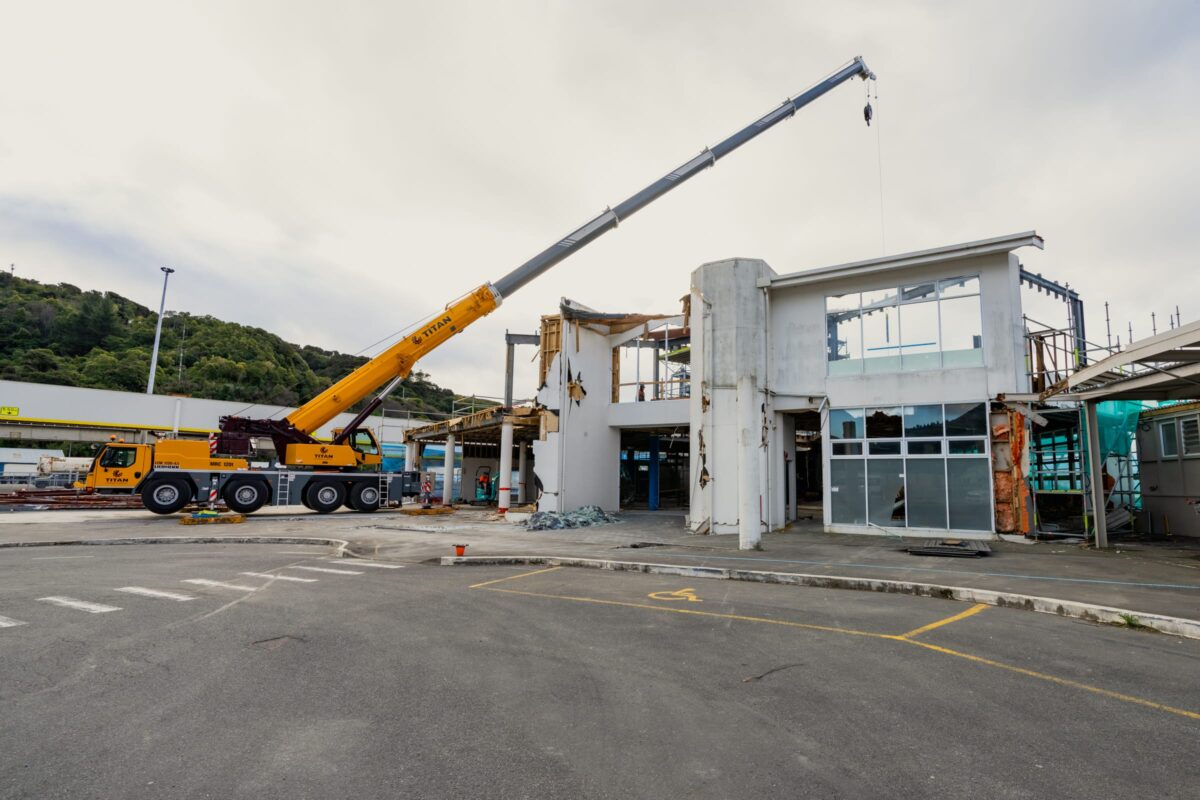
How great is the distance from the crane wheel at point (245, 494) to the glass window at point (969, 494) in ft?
76.1

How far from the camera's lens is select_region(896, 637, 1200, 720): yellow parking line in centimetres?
453

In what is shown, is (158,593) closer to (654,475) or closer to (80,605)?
(80,605)

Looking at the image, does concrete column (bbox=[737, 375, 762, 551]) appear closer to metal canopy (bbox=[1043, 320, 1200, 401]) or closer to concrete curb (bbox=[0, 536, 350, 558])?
metal canopy (bbox=[1043, 320, 1200, 401])

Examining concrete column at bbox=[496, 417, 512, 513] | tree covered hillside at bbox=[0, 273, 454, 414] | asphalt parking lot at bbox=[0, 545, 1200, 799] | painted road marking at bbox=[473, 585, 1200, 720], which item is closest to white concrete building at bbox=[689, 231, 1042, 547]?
painted road marking at bbox=[473, 585, 1200, 720]

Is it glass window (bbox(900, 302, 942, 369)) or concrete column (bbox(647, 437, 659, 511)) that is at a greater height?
glass window (bbox(900, 302, 942, 369))

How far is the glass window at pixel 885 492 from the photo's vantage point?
1684cm

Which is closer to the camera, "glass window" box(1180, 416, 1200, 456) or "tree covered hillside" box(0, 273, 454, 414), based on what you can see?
"glass window" box(1180, 416, 1200, 456)

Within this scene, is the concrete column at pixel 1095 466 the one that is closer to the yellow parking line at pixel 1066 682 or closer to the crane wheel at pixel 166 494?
the yellow parking line at pixel 1066 682

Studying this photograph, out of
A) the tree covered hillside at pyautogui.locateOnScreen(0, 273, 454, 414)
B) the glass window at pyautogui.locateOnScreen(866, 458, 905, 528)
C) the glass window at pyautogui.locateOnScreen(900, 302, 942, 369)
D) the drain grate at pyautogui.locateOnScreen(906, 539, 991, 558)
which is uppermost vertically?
the tree covered hillside at pyautogui.locateOnScreen(0, 273, 454, 414)

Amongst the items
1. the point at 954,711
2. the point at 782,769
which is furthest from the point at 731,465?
the point at 782,769

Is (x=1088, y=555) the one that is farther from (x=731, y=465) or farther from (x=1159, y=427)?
(x=731, y=465)

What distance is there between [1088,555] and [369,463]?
24.7m

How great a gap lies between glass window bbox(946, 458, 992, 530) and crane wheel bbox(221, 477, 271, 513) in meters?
23.2

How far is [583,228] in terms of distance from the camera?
22.2 metres
